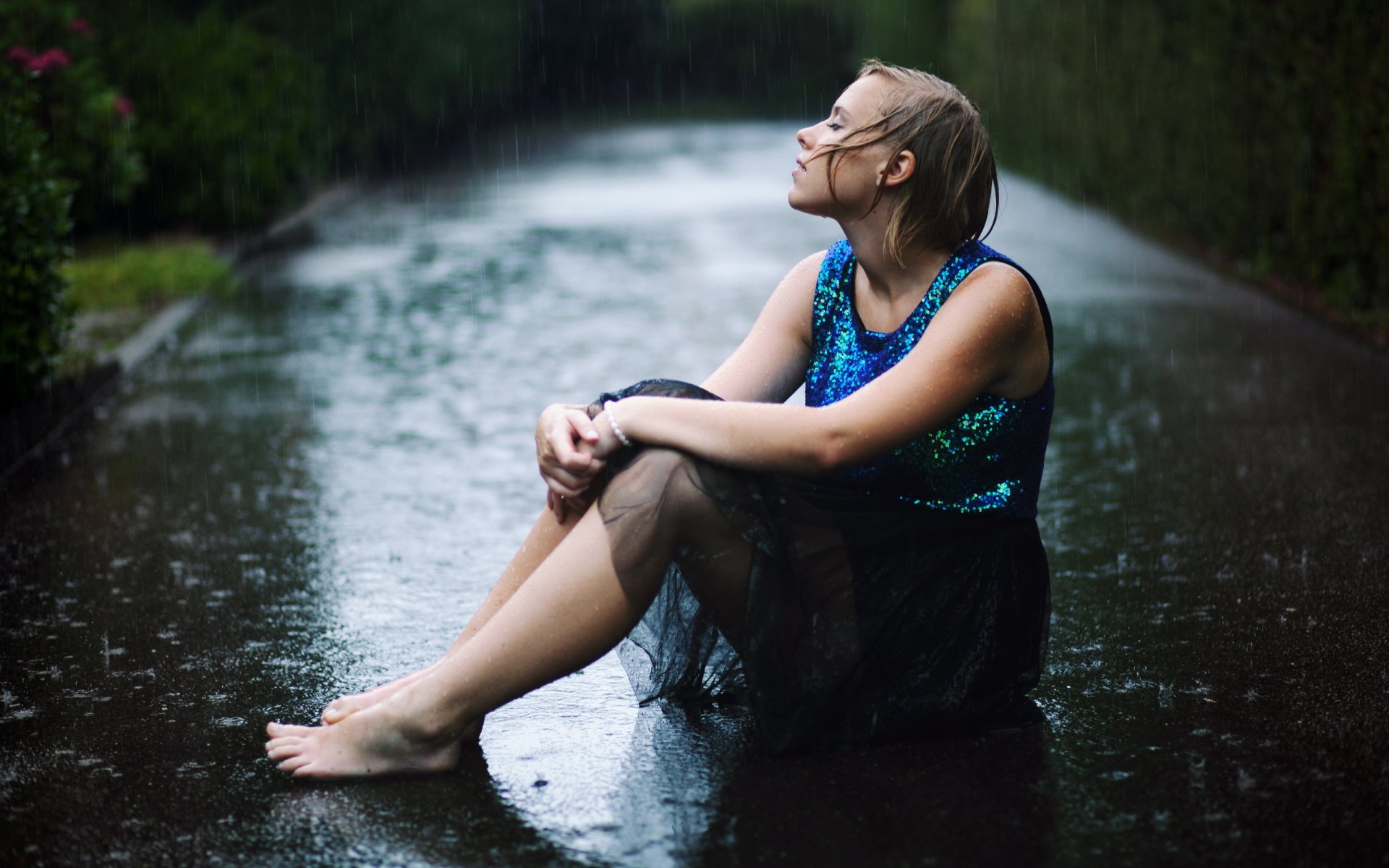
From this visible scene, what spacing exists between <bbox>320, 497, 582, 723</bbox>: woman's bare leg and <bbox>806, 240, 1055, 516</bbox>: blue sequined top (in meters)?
0.62

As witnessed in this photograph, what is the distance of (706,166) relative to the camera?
23484 millimetres

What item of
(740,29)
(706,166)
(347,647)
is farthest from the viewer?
(740,29)

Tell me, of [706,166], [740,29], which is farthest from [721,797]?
[740,29]

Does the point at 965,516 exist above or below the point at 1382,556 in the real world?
above

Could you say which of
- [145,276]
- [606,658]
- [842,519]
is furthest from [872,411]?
[145,276]

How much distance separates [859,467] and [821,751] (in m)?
0.61

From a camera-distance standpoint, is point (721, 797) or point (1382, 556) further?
point (1382, 556)

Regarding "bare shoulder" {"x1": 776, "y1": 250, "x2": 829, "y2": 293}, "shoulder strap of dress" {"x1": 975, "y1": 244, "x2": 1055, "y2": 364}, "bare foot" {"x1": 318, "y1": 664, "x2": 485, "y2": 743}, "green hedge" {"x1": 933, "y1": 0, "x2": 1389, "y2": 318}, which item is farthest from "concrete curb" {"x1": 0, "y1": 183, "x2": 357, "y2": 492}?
"green hedge" {"x1": 933, "y1": 0, "x2": 1389, "y2": 318}

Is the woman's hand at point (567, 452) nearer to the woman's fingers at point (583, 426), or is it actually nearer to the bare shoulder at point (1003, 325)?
the woman's fingers at point (583, 426)

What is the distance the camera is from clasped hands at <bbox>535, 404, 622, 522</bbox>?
3.17m

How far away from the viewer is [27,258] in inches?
279

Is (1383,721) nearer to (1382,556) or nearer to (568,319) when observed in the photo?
(1382,556)

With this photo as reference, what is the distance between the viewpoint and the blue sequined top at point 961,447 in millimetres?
3348

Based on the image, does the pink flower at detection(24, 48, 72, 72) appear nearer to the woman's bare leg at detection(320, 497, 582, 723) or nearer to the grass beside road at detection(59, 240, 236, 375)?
the grass beside road at detection(59, 240, 236, 375)
